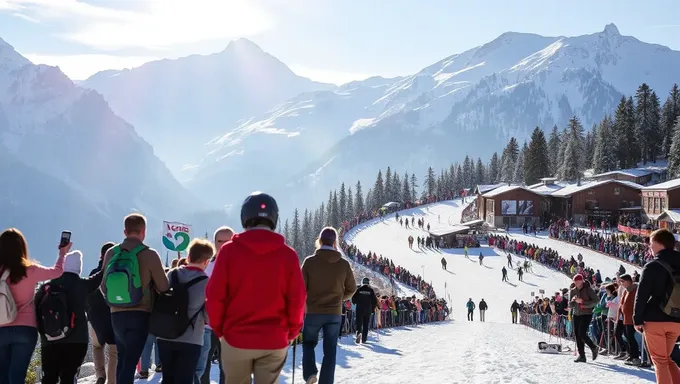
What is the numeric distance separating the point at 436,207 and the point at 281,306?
88408 millimetres

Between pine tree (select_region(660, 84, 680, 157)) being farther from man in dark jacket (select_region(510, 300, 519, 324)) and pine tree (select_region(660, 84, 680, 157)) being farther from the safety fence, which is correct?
the safety fence

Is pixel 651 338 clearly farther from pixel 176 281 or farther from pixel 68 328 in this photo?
pixel 68 328

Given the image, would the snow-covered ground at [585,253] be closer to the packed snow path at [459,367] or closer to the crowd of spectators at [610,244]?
the crowd of spectators at [610,244]

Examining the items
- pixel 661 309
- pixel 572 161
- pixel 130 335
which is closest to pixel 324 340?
pixel 130 335

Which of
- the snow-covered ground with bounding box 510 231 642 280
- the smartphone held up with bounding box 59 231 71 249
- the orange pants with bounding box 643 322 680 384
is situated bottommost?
the orange pants with bounding box 643 322 680 384

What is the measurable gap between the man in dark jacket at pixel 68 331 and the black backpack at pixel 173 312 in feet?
4.45

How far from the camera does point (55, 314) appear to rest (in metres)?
6.54

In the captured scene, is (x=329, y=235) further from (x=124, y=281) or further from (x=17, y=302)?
(x=17, y=302)

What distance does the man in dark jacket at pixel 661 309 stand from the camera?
22.4ft

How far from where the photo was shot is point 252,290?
4695 mm

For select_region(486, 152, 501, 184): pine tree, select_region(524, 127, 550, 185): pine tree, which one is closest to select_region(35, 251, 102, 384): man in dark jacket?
select_region(524, 127, 550, 185): pine tree

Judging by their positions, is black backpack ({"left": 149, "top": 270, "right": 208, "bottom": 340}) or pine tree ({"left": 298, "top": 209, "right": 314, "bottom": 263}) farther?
pine tree ({"left": 298, "top": 209, "right": 314, "bottom": 263})

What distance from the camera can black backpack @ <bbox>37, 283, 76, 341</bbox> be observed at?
6.51 metres

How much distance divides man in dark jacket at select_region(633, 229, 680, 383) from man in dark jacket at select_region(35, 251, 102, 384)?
5.82 meters
